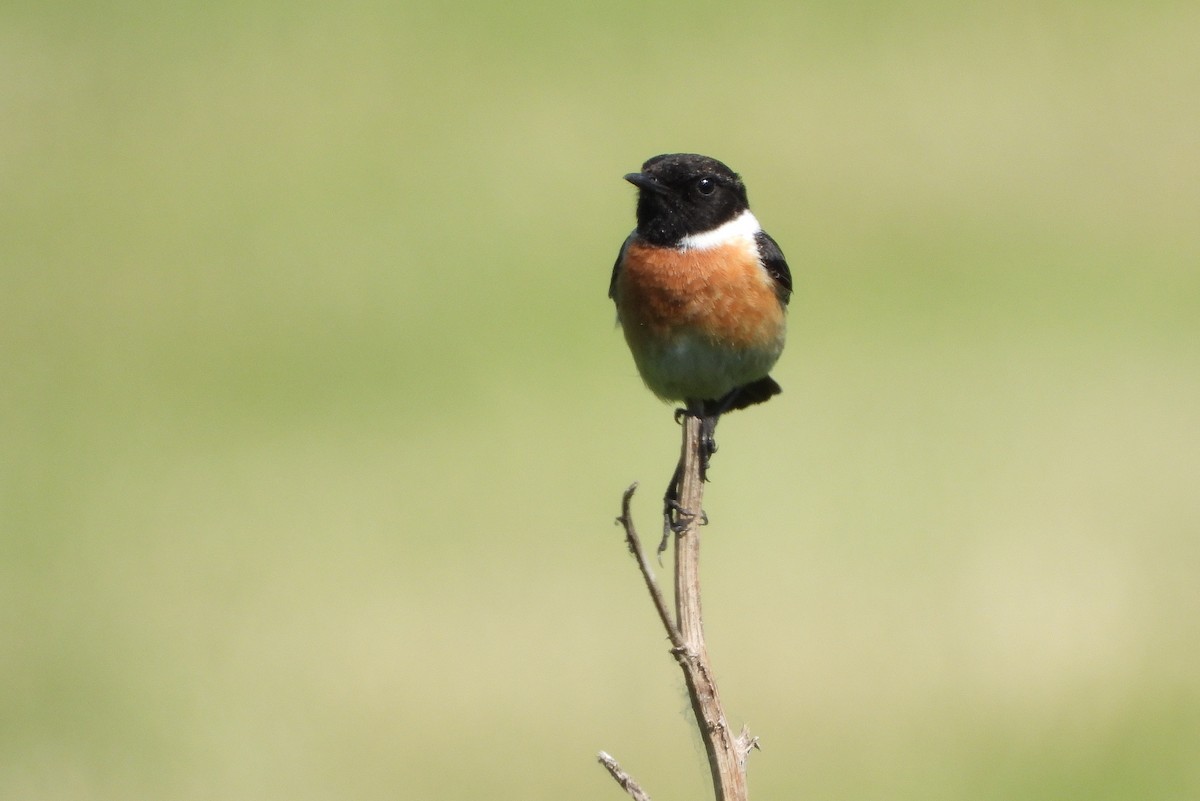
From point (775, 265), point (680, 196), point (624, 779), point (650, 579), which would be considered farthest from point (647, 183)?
point (624, 779)

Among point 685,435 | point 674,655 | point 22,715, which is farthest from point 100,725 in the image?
point 674,655

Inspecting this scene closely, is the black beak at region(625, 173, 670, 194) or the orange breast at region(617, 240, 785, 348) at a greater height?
the black beak at region(625, 173, 670, 194)

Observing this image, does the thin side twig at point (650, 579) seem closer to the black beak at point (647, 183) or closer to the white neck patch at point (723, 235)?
the black beak at point (647, 183)

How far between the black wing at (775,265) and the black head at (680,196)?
196 millimetres

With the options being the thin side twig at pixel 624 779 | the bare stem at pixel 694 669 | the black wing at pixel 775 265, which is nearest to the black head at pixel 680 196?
the black wing at pixel 775 265

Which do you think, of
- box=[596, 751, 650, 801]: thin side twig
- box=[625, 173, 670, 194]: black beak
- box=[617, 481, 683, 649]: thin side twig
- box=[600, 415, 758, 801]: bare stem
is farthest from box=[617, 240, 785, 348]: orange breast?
box=[596, 751, 650, 801]: thin side twig

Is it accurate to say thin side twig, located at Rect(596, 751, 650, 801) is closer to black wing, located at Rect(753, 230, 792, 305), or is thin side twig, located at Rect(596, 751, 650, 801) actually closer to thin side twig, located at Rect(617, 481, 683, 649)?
thin side twig, located at Rect(617, 481, 683, 649)

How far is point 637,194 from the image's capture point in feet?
17.5

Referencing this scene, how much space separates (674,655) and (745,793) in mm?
255

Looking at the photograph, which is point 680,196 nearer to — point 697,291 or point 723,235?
point 723,235

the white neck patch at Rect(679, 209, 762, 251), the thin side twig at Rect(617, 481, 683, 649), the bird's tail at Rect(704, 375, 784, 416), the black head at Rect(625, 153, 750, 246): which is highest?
the black head at Rect(625, 153, 750, 246)

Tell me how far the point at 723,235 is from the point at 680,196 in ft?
0.77

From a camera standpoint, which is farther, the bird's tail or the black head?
the bird's tail

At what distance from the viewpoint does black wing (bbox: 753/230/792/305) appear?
5250 millimetres
